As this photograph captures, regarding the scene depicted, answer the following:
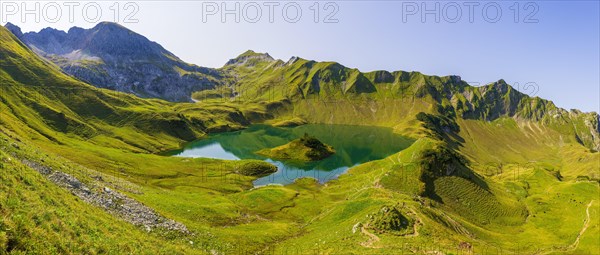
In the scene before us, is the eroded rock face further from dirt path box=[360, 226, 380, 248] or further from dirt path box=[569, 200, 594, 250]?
dirt path box=[569, 200, 594, 250]

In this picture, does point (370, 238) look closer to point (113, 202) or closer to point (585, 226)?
point (113, 202)

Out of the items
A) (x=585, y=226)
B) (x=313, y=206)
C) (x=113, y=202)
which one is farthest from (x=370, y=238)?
(x=585, y=226)

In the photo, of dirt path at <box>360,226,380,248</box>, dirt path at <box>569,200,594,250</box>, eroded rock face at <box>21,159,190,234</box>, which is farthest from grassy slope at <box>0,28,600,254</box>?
eroded rock face at <box>21,159,190,234</box>

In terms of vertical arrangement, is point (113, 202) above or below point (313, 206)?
above

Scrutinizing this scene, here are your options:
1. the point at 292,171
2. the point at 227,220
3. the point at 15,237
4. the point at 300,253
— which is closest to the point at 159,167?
the point at 292,171

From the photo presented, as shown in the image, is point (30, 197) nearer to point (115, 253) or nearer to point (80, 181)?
point (115, 253)

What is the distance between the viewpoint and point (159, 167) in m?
136

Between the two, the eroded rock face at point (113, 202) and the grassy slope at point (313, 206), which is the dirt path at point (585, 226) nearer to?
the grassy slope at point (313, 206)

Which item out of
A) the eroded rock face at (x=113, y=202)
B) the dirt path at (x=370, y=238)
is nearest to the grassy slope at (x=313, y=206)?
the dirt path at (x=370, y=238)

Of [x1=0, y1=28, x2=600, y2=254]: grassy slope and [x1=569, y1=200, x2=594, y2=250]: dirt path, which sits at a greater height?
[x1=0, y1=28, x2=600, y2=254]: grassy slope

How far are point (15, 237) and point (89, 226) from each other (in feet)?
39.6

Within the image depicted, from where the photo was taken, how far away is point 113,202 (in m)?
48.1

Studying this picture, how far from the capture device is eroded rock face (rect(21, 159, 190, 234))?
147 ft

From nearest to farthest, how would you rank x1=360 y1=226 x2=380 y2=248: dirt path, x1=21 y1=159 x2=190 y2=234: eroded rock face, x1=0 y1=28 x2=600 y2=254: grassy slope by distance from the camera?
x1=21 y1=159 x2=190 y2=234: eroded rock face < x1=360 y1=226 x2=380 y2=248: dirt path < x1=0 y1=28 x2=600 y2=254: grassy slope
